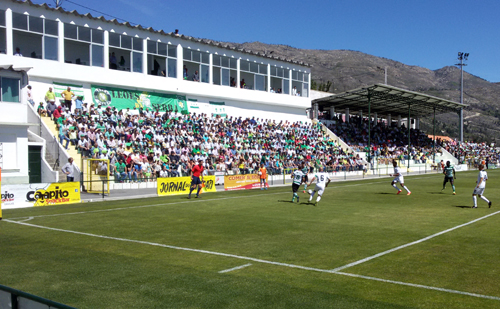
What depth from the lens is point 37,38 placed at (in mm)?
34594

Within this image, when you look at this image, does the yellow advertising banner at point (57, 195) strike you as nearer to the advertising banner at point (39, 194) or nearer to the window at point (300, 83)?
the advertising banner at point (39, 194)

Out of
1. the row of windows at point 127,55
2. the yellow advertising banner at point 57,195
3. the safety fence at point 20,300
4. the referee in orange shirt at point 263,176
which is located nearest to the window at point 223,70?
the row of windows at point 127,55

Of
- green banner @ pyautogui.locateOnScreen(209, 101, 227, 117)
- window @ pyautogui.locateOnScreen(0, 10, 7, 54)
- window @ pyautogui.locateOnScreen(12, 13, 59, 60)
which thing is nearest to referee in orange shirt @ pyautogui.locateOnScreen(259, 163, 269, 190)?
green banner @ pyautogui.locateOnScreen(209, 101, 227, 117)

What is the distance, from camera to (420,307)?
22.8ft

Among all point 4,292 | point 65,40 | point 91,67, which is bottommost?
point 4,292

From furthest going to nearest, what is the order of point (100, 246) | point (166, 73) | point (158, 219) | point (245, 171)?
point (166, 73)
point (245, 171)
point (158, 219)
point (100, 246)

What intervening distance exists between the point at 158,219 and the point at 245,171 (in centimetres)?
1852

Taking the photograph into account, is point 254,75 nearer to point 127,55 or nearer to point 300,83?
point 300,83

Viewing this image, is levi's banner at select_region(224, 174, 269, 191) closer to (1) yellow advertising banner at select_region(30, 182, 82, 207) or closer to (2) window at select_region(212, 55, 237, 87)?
(1) yellow advertising banner at select_region(30, 182, 82, 207)

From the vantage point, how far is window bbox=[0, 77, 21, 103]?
26.2m

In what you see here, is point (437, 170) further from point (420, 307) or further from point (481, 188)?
point (420, 307)

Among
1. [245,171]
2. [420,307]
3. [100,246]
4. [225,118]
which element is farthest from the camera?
[225,118]

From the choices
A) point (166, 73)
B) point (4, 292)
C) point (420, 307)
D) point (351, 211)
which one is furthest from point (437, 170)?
point (4, 292)

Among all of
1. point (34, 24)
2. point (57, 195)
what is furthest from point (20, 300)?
point (34, 24)
